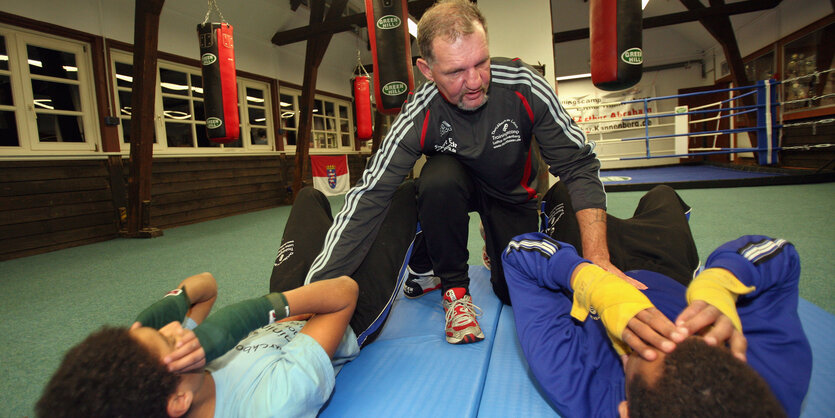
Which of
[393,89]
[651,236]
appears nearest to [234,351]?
[651,236]

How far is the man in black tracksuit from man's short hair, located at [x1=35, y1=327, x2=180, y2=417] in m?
0.58

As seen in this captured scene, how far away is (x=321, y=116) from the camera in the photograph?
8500mm

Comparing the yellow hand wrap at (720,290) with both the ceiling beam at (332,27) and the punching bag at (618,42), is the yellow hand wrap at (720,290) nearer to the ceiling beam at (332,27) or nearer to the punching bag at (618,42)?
the punching bag at (618,42)

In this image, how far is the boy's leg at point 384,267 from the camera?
123cm

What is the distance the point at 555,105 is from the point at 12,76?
508 cm

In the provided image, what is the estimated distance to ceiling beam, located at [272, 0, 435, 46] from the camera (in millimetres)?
6188

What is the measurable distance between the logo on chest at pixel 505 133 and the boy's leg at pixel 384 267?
36 cm

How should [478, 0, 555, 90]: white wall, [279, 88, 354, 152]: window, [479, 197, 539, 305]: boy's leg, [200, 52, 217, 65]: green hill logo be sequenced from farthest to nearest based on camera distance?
[279, 88, 354, 152]: window → [478, 0, 555, 90]: white wall → [200, 52, 217, 65]: green hill logo → [479, 197, 539, 305]: boy's leg

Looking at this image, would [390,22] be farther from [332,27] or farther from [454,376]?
[332,27]

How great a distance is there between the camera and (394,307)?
1.62 meters

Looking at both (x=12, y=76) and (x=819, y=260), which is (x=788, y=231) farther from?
(x=12, y=76)

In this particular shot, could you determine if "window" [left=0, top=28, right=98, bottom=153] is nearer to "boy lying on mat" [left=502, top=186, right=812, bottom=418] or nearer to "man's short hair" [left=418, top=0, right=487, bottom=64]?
"man's short hair" [left=418, top=0, right=487, bottom=64]

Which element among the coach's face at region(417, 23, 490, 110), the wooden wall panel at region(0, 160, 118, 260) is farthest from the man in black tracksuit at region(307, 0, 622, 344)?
the wooden wall panel at region(0, 160, 118, 260)

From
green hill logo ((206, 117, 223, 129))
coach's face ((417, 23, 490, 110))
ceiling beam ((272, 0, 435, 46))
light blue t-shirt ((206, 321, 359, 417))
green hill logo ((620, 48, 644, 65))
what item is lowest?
light blue t-shirt ((206, 321, 359, 417))
